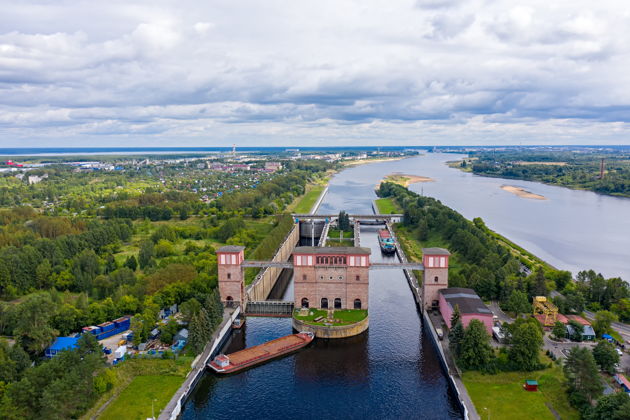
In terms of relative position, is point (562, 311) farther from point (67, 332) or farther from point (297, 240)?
point (297, 240)

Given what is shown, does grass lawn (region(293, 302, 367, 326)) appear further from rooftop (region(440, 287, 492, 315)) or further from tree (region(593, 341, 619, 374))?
tree (region(593, 341, 619, 374))

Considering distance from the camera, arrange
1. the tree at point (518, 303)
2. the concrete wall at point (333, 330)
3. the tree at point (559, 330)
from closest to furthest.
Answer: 1. the tree at point (559, 330)
2. the concrete wall at point (333, 330)
3. the tree at point (518, 303)

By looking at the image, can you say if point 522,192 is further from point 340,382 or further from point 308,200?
point 340,382

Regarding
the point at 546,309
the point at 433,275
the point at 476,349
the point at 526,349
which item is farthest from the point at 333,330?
the point at 546,309

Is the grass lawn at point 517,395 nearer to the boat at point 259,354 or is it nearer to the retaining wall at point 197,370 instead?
the boat at point 259,354

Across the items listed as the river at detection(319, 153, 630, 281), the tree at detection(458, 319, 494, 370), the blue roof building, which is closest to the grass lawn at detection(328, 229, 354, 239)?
the river at detection(319, 153, 630, 281)

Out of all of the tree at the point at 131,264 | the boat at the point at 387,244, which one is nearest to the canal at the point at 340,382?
the tree at the point at 131,264
